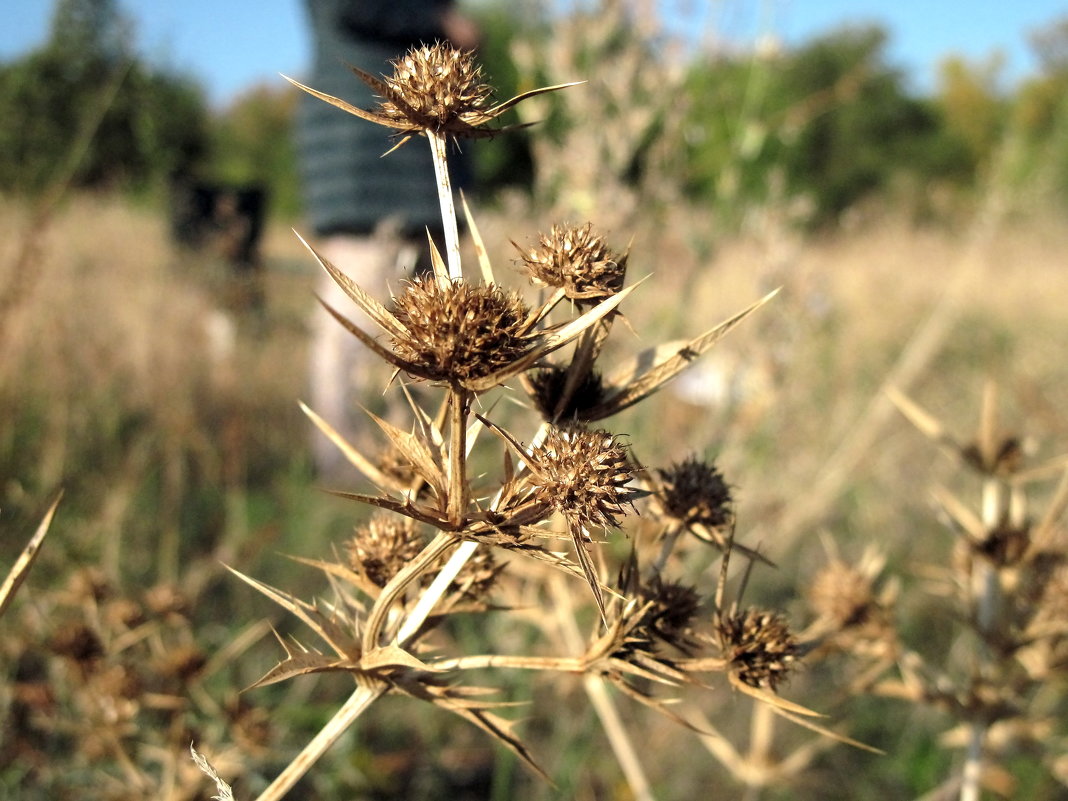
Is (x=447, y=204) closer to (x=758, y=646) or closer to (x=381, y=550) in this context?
(x=381, y=550)

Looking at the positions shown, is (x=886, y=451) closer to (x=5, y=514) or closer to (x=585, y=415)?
(x=5, y=514)

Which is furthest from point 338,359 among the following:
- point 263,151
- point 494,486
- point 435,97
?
point 263,151

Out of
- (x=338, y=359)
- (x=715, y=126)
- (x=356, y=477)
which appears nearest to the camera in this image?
(x=356, y=477)

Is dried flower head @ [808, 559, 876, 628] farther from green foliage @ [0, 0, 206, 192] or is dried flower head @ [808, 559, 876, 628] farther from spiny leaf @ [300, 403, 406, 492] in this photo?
green foliage @ [0, 0, 206, 192]

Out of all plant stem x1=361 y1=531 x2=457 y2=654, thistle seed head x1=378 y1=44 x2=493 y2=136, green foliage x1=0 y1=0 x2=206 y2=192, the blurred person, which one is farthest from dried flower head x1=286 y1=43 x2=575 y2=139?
the blurred person

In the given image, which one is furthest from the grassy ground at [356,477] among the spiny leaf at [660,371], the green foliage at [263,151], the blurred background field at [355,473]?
the green foliage at [263,151]

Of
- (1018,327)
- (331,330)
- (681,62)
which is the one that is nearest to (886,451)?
(681,62)
